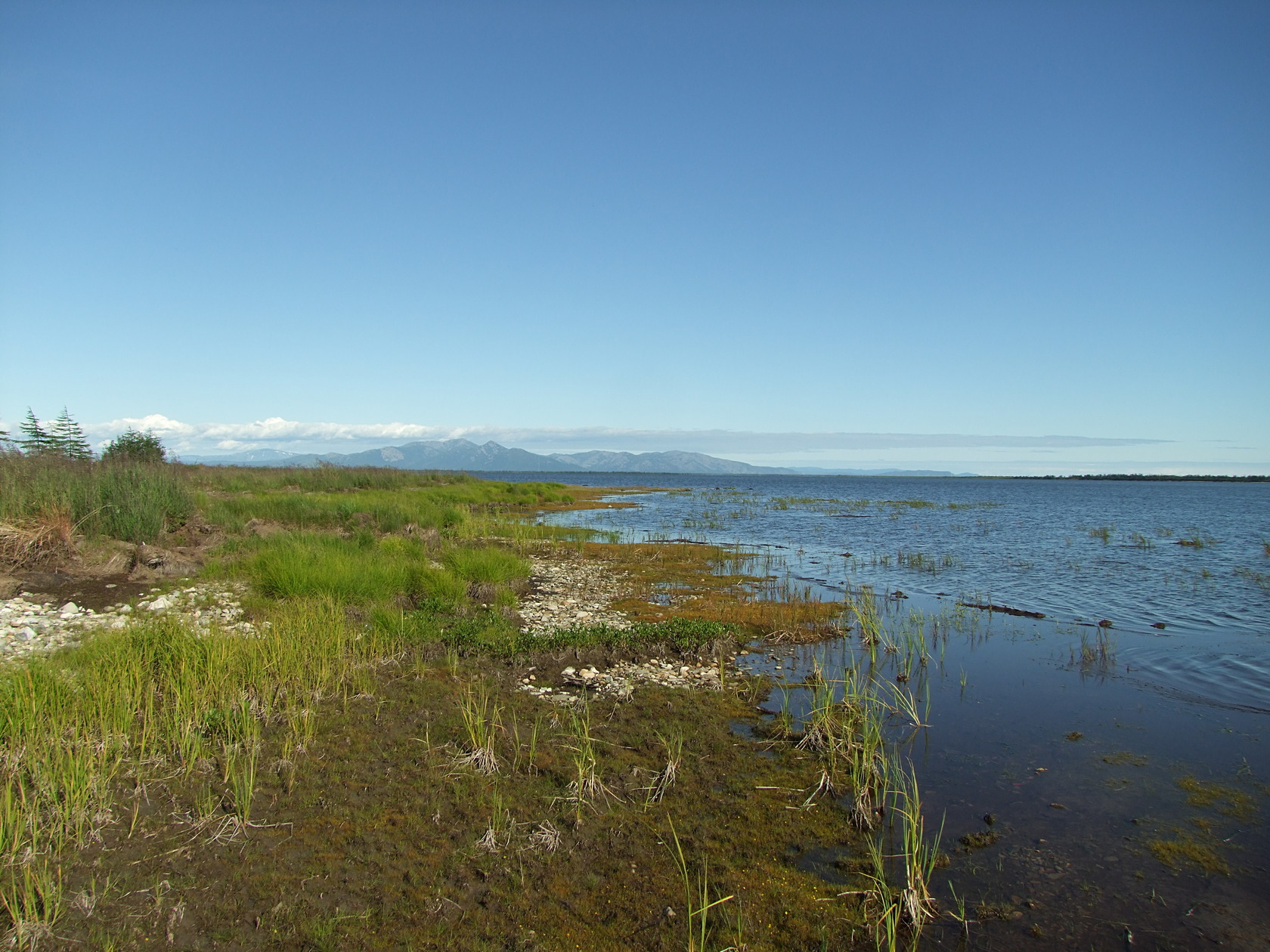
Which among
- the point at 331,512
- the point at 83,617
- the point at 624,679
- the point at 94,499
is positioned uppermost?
the point at 94,499

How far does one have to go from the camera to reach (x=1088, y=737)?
905cm

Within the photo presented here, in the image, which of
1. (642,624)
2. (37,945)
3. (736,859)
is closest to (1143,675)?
(642,624)

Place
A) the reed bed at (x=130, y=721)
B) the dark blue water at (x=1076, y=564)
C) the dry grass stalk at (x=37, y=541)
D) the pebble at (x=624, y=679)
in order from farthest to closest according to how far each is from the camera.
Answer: the dry grass stalk at (x=37, y=541), the dark blue water at (x=1076, y=564), the pebble at (x=624, y=679), the reed bed at (x=130, y=721)

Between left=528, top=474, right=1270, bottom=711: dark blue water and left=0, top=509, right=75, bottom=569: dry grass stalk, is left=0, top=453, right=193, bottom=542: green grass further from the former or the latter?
left=528, top=474, right=1270, bottom=711: dark blue water

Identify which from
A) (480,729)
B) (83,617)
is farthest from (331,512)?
(480,729)

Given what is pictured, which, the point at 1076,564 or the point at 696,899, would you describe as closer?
the point at 696,899

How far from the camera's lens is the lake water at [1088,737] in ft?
18.5

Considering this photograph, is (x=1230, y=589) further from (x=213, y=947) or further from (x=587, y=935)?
(x=213, y=947)

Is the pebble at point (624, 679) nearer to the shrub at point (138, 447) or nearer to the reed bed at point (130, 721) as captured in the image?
the reed bed at point (130, 721)

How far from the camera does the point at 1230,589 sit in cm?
1983

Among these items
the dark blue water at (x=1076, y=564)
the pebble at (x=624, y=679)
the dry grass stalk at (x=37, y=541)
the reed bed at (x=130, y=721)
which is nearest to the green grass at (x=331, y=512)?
the dry grass stalk at (x=37, y=541)

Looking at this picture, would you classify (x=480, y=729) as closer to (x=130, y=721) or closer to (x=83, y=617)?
(x=130, y=721)

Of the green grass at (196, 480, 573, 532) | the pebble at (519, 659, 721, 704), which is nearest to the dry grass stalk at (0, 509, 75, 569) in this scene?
the green grass at (196, 480, 573, 532)

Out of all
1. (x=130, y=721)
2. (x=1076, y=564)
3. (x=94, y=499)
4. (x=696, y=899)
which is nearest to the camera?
(x=696, y=899)
